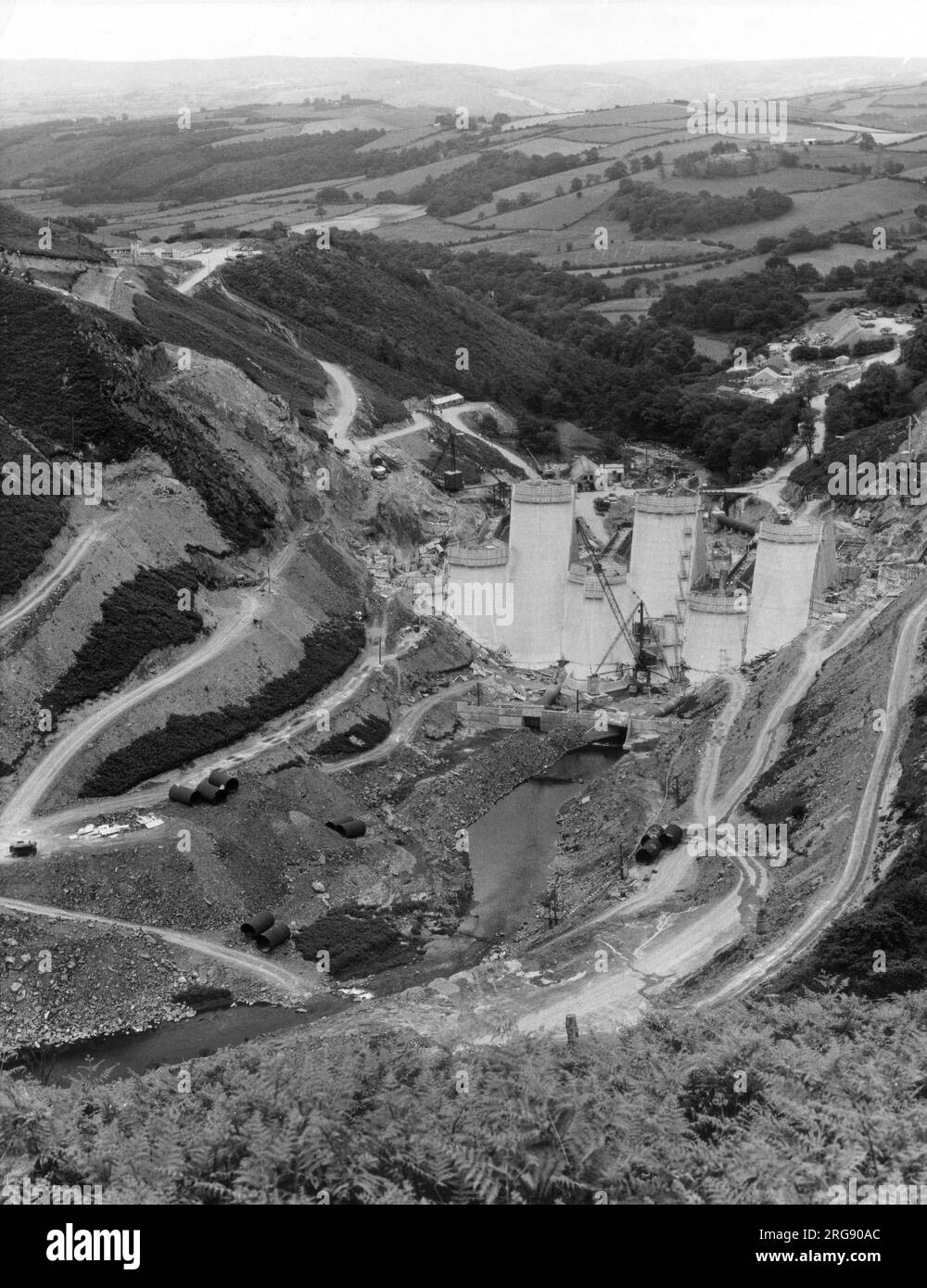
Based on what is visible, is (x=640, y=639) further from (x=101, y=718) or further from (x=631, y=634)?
(x=101, y=718)

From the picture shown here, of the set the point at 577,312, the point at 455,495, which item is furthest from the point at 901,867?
the point at 577,312

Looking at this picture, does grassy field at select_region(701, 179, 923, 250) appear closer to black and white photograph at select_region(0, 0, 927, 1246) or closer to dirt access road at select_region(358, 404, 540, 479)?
black and white photograph at select_region(0, 0, 927, 1246)

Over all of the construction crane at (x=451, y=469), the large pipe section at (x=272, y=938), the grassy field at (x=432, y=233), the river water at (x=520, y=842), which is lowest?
the river water at (x=520, y=842)

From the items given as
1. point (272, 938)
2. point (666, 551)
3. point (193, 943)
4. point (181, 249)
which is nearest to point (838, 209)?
point (181, 249)

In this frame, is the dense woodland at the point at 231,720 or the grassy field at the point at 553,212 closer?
the dense woodland at the point at 231,720

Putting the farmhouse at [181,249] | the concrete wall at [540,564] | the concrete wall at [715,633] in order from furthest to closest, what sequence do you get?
the farmhouse at [181,249] → the concrete wall at [540,564] → the concrete wall at [715,633]

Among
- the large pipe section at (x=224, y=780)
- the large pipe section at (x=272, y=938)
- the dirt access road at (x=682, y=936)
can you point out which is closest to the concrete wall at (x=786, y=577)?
the dirt access road at (x=682, y=936)

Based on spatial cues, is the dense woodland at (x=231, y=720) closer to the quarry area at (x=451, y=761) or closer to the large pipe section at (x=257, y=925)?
the quarry area at (x=451, y=761)
